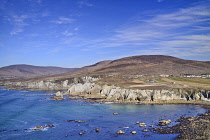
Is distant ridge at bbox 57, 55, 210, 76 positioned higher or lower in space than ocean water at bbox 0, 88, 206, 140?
higher

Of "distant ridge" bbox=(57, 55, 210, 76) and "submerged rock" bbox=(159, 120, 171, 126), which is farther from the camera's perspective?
"distant ridge" bbox=(57, 55, 210, 76)

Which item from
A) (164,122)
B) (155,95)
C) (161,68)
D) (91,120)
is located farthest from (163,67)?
(91,120)

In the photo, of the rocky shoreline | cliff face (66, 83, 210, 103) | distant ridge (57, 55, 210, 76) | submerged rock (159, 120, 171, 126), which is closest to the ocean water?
submerged rock (159, 120, 171, 126)

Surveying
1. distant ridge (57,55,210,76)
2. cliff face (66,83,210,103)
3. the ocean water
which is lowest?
the ocean water

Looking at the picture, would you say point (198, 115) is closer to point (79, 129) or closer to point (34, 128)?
point (79, 129)

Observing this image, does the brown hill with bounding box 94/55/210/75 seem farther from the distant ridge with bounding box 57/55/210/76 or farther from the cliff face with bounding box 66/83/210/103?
the cliff face with bounding box 66/83/210/103

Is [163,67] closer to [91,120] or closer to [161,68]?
[161,68]

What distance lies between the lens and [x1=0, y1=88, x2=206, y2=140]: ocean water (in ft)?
132

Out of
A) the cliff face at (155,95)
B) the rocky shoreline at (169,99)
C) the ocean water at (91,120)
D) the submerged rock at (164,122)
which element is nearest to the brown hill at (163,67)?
the rocky shoreline at (169,99)

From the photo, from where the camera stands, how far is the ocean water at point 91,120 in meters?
40.2

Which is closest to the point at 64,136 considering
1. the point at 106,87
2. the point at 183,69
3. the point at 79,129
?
the point at 79,129

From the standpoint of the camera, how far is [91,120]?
5122 centimetres

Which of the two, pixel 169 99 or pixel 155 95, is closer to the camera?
pixel 169 99

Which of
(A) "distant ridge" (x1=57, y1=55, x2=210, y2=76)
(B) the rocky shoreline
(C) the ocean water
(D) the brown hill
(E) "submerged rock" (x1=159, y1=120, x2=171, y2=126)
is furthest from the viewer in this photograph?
(D) the brown hill
